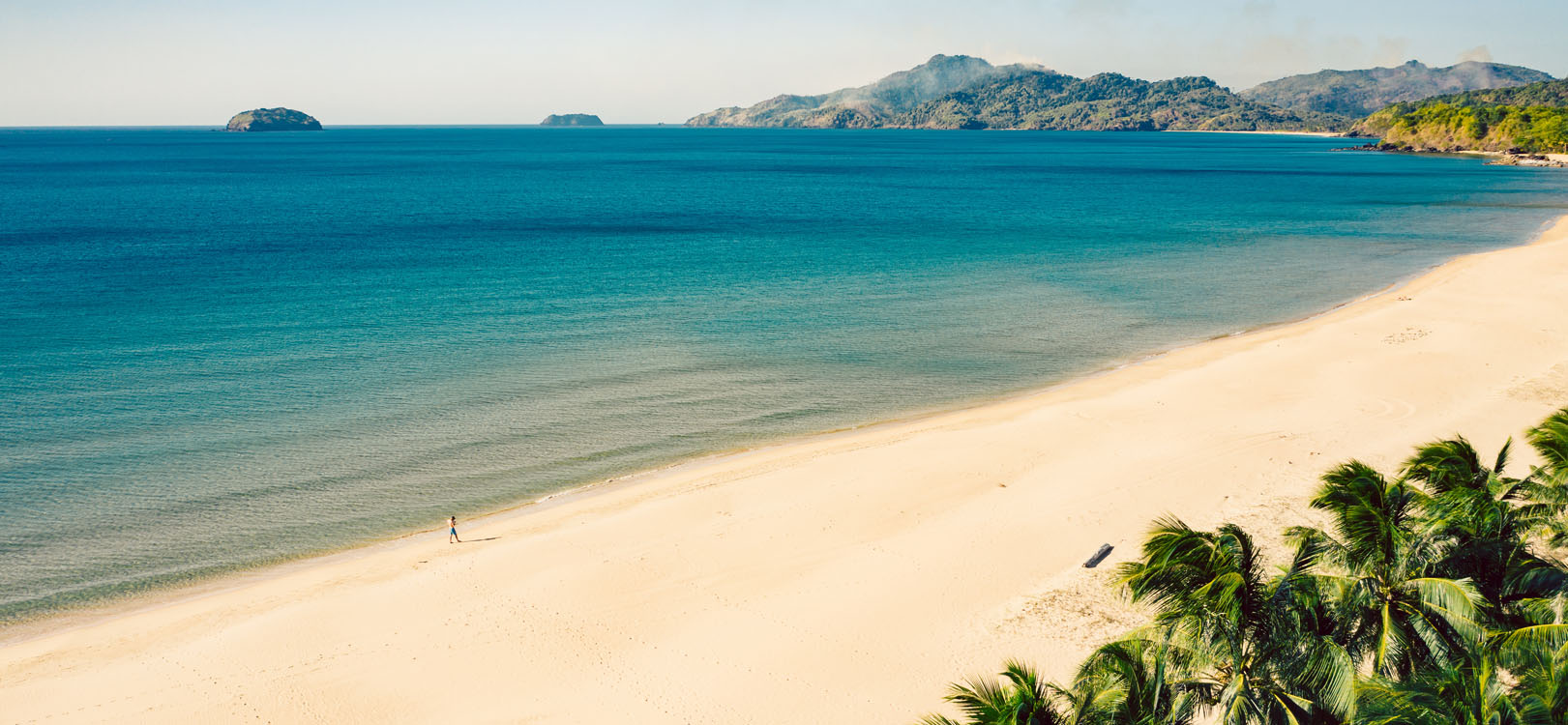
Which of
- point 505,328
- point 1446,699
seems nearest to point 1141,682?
point 1446,699

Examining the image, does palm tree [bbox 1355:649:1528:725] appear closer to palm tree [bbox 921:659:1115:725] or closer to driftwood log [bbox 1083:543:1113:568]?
palm tree [bbox 921:659:1115:725]

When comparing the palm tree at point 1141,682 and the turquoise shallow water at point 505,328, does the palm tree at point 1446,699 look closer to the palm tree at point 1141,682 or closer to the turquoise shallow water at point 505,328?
the palm tree at point 1141,682

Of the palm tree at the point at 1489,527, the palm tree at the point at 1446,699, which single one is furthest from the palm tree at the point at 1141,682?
the palm tree at the point at 1489,527

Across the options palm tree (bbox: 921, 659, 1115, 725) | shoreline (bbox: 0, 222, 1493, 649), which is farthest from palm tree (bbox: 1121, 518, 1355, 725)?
shoreline (bbox: 0, 222, 1493, 649)

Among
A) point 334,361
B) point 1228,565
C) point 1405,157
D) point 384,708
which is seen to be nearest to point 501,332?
point 334,361

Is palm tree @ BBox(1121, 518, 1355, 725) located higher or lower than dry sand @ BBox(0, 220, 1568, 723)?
higher

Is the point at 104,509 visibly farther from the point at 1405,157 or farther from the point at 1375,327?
the point at 1405,157
